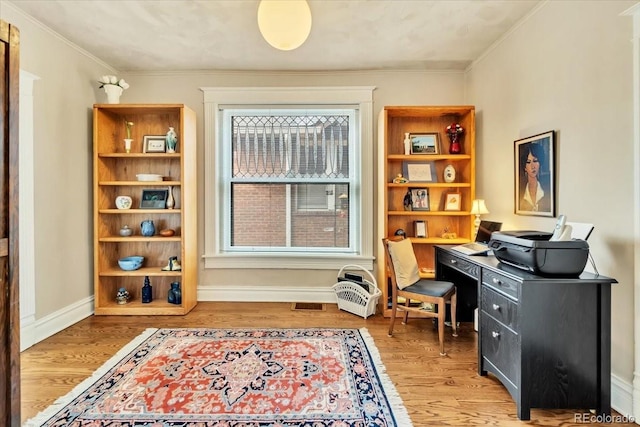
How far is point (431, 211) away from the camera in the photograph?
11.1 ft

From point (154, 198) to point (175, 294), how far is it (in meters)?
1.09

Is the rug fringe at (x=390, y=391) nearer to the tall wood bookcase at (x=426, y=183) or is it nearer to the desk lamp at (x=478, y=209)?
the tall wood bookcase at (x=426, y=183)

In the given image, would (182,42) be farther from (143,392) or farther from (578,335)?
(578,335)

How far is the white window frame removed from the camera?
12.0ft

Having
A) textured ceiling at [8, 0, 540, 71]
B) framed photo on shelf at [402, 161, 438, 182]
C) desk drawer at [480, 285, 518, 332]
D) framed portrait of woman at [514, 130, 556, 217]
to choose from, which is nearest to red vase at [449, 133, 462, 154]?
framed photo on shelf at [402, 161, 438, 182]

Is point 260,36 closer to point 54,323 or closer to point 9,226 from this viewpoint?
point 9,226

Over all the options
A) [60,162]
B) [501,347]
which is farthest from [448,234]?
[60,162]

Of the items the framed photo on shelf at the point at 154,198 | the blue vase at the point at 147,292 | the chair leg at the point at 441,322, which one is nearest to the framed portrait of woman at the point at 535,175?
the chair leg at the point at 441,322

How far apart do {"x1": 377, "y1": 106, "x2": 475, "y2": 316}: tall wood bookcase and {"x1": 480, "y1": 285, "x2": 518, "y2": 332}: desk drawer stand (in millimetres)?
1154

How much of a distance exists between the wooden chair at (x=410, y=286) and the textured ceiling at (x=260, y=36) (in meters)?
1.91

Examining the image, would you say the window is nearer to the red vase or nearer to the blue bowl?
the blue bowl

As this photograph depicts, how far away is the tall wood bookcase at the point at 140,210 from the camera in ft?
10.9

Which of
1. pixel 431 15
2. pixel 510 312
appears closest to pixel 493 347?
pixel 510 312

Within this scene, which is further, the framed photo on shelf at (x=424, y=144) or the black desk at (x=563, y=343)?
the framed photo on shelf at (x=424, y=144)
